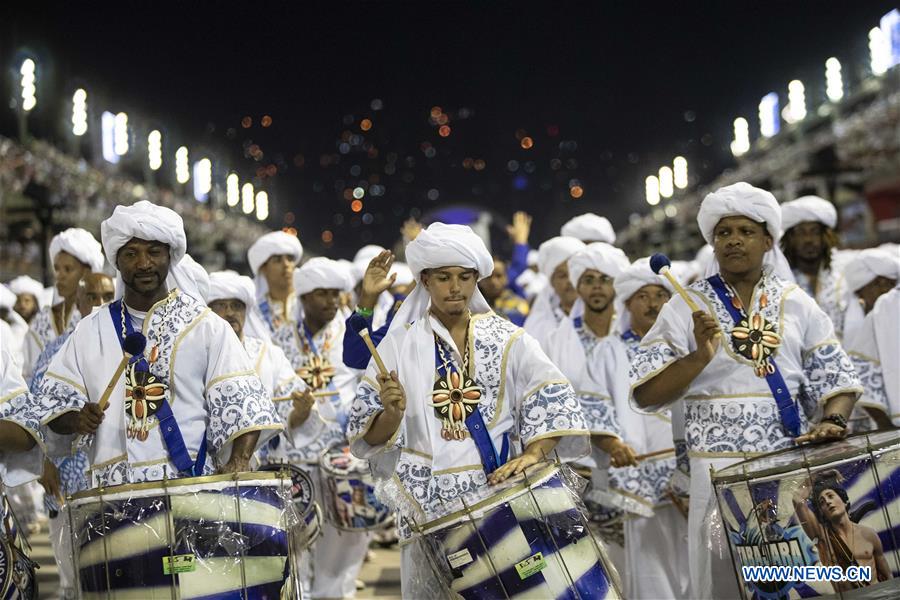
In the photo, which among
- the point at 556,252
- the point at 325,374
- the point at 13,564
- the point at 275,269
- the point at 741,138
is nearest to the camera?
the point at 13,564

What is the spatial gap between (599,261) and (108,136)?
2520 cm

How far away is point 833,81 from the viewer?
3262cm

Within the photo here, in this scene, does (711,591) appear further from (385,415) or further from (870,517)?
(385,415)

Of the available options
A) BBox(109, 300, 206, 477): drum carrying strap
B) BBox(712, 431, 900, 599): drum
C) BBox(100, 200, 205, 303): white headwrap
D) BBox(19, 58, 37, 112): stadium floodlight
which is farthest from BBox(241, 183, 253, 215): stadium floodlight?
BBox(712, 431, 900, 599): drum

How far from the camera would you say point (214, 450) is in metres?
4.38

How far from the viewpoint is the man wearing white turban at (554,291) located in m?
8.02

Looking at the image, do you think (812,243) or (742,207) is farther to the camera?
(812,243)

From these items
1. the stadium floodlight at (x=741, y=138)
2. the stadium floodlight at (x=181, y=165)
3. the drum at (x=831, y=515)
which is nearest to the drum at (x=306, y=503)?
the drum at (x=831, y=515)

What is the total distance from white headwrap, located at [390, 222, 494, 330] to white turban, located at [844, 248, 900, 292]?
322 cm

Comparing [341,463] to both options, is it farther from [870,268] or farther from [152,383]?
[870,268]

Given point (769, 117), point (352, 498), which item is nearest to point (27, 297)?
point (352, 498)

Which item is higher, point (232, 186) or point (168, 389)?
point (232, 186)

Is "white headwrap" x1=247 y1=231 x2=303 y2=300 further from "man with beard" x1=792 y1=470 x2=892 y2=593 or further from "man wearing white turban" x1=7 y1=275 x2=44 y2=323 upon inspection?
"man with beard" x1=792 y1=470 x2=892 y2=593

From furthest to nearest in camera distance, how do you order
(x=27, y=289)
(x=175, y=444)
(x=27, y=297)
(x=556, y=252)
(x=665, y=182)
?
(x=665, y=182) → (x=27, y=289) → (x=27, y=297) → (x=556, y=252) → (x=175, y=444)
